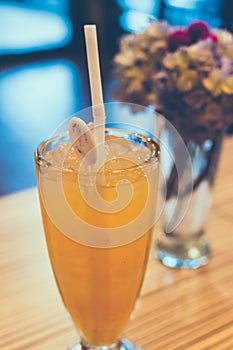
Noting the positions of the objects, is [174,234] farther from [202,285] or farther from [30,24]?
[30,24]

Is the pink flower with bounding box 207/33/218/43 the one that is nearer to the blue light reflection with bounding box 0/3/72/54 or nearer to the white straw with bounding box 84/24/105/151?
the white straw with bounding box 84/24/105/151

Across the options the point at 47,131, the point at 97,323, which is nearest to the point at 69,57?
the point at 47,131

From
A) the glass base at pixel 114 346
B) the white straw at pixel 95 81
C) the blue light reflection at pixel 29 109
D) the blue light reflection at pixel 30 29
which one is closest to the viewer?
the white straw at pixel 95 81

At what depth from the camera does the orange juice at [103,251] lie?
1.95 ft

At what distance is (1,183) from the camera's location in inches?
Result: 95.3

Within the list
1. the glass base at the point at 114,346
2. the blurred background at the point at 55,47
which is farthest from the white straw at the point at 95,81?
the blurred background at the point at 55,47

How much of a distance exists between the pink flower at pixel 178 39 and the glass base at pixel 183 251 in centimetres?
37

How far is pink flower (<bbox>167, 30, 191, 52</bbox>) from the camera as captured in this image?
0.87 m

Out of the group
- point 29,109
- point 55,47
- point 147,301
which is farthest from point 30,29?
point 147,301

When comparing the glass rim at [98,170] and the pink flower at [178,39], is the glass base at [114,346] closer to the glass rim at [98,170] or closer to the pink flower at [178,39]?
the glass rim at [98,170]

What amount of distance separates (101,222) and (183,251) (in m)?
0.40

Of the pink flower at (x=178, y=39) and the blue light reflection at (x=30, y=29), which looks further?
the blue light reflection at (x=30, y=29)

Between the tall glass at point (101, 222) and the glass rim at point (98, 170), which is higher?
the glass rim at point (98, 170)

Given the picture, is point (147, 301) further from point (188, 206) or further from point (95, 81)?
point (95, 81)
